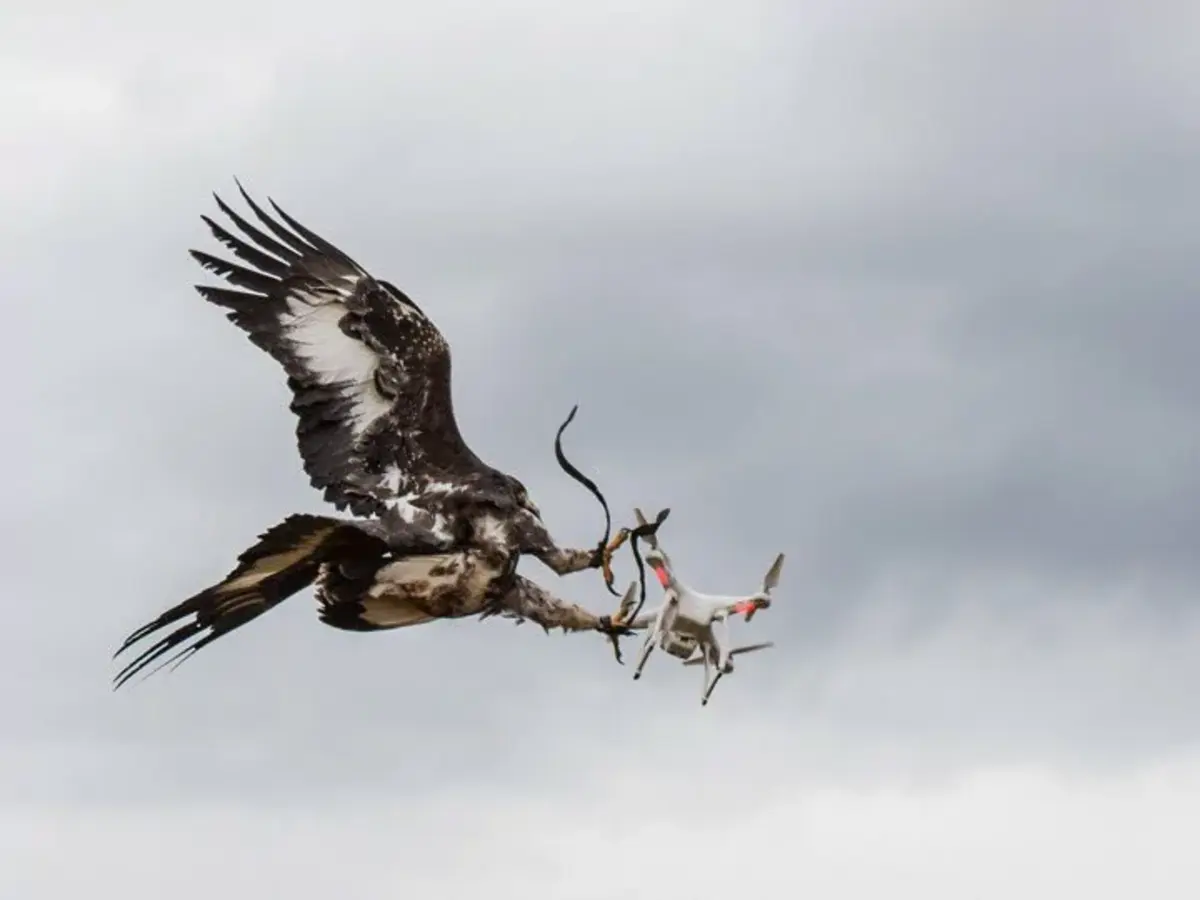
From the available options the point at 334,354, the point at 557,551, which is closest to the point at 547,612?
the point at 557,551

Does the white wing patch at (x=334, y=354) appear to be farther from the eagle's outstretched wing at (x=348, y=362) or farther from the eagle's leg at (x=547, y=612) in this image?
the eagle's leg at (x=547, y=612)

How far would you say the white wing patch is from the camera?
30.1 meters

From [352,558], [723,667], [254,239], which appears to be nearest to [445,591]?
[352,558]

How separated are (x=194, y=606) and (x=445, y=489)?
9.00 feet

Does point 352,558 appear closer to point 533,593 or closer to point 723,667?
point 533,593

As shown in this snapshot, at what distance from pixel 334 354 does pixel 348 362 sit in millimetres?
183

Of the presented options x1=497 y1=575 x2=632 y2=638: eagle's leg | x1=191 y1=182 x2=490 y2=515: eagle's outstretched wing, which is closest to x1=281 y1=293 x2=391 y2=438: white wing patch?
x1=191 y1=182 x2=490 y2=515: eagle's outstretched wing

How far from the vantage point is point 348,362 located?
3030 cm

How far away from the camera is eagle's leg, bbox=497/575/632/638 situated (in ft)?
94.7

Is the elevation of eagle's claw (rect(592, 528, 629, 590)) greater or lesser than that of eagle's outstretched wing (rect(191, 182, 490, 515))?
lesser

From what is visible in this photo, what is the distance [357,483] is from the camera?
29.5m

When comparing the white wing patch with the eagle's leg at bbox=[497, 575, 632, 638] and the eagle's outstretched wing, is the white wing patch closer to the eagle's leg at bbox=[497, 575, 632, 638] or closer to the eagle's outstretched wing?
the eagle's outstretched wing

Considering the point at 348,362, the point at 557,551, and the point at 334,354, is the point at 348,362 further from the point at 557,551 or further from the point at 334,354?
the point at 557,551

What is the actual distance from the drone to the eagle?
59cm
